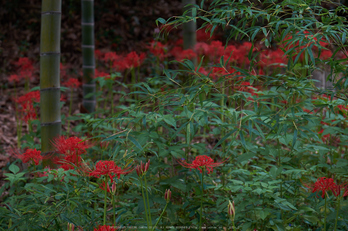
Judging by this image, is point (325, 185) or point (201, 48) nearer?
point (325, 185)

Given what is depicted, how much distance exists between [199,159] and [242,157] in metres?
0.40

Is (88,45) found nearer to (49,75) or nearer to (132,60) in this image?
(132,60)

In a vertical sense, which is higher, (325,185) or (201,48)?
(201,48)

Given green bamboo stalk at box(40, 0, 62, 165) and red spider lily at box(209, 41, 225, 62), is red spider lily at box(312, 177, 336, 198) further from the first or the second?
red spider lily at box(209, 41, 225, 62)

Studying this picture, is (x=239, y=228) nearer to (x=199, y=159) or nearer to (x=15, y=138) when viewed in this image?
(x=199, y=159)

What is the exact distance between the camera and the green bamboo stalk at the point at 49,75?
5.84ft

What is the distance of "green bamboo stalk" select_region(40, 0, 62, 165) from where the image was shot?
1.78m

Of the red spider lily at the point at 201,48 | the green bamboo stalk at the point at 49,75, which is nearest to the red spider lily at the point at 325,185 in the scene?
the green bamboo stalk at the point at 49,75

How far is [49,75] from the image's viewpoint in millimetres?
1801

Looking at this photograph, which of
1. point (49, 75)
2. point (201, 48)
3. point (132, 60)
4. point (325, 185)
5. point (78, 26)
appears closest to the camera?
point (325, 185)

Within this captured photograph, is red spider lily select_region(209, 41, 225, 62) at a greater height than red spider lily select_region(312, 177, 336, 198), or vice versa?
red spider lily select_region(209, 41, 225, 62)

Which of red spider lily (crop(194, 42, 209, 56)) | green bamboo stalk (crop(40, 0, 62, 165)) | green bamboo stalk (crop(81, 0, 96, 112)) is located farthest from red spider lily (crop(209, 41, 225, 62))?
green bamboo stalk (crop(40, 0, 62, 165))

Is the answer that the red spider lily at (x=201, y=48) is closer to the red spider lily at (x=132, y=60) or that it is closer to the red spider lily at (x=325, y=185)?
the red spider lily at (x=132, y=60)

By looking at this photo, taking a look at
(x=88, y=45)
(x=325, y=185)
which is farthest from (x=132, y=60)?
(x=325, y=185)
